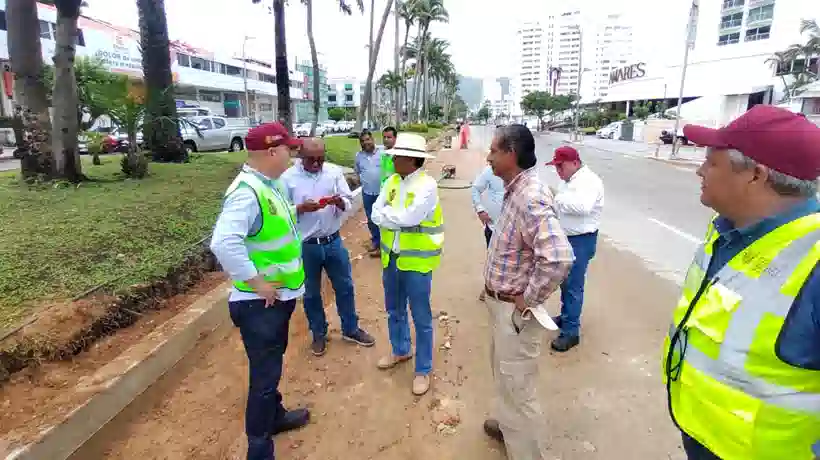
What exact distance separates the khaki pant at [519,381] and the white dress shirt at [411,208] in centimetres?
90

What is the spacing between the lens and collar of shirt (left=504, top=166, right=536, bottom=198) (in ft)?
8.04

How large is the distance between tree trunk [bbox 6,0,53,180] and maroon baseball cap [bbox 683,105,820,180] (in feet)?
31.1

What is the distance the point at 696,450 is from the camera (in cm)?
158

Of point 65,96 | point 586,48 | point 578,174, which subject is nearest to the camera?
point 578,174

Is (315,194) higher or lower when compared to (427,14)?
lower

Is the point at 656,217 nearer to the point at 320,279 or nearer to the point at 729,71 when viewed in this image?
the point at 320,279

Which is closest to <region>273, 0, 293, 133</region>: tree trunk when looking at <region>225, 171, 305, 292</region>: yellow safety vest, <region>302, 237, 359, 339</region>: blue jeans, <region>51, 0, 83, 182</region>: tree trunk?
<region>51, 0, 83, 182</region>: tree trunk

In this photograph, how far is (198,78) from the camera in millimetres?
42719

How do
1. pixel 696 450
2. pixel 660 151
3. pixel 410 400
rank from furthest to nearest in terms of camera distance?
pixel 660 151 < pixel 410 400 < pixel 696 450

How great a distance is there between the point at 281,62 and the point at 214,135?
4790 millimetres

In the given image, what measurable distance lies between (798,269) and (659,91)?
71.5 m

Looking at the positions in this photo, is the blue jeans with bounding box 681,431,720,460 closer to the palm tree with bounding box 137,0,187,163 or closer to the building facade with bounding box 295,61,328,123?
the palm tree with bounding box 137,0,187,163

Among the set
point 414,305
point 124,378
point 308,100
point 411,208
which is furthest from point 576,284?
point 308,100

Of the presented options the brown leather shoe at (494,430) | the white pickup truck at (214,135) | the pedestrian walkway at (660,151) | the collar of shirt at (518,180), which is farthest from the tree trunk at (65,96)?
the pedestrian walkway at (660,151)
